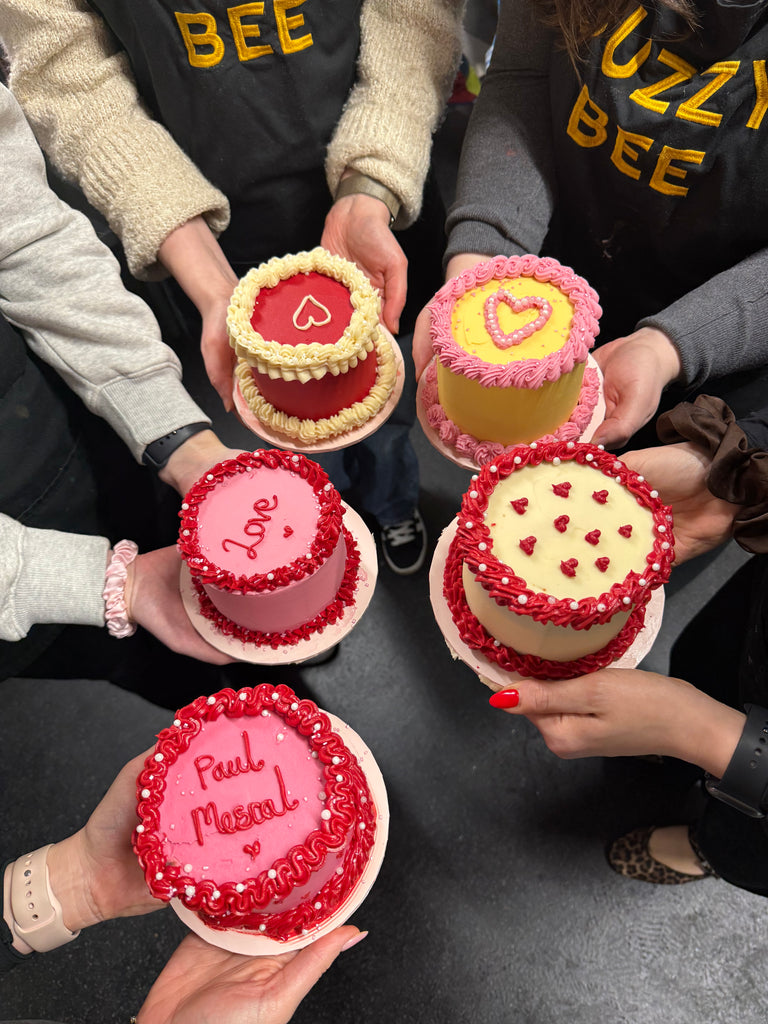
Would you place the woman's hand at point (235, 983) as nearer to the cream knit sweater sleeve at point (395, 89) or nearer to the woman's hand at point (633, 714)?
the woman's hand at point (633, 714)

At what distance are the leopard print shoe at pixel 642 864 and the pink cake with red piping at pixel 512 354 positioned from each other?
4.36ft

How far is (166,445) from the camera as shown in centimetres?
185

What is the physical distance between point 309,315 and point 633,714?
1.28 metres

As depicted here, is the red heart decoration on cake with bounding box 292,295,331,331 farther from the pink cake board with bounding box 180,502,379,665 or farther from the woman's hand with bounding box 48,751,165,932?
the woman's hand with bounding box 48,751,165,932

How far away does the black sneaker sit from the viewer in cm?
268

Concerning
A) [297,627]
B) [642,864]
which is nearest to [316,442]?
[297,627]

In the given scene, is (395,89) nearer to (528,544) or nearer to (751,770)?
(528,544)

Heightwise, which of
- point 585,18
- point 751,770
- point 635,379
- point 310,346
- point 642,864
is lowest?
point 642,864

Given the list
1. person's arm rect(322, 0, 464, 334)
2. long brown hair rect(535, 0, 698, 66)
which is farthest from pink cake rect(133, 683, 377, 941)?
long brown hair rect(535, 0, 698, 66)

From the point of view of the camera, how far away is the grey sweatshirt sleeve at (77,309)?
1620 mm

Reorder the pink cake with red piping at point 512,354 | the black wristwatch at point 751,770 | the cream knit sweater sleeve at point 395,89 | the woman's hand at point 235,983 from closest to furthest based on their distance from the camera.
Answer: the woman's hand at point 235,983 < the black wristwatch at point 751,770 < the pink cake with red piping at point 512,354 < the cream knit sweater sleeve at point 395,89

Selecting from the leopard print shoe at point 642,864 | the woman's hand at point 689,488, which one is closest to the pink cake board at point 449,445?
the woman's hand at point 689,488

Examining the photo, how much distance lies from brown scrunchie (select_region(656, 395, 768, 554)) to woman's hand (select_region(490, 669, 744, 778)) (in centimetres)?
37

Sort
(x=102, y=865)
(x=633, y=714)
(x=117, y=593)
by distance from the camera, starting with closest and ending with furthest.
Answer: (x=633, y=714)
(x=102, y=865)
(x=117, y=593)
